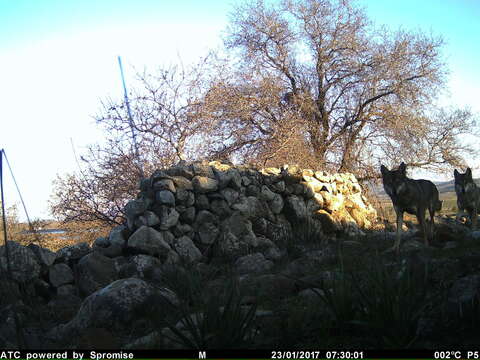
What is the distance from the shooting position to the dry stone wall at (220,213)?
24.2 ft

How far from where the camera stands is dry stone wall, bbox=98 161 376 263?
7379 mm

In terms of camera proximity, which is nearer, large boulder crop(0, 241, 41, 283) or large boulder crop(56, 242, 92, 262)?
large boulder crop(0, 241, 41, 283)

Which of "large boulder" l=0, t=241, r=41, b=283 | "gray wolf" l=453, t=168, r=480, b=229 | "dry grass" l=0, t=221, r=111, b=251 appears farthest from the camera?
"dry grass" l=0, t=221, r=111, b=251

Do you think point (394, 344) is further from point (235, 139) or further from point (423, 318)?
point (235, 139)

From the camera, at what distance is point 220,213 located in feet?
27.7

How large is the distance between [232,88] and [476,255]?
1129cm

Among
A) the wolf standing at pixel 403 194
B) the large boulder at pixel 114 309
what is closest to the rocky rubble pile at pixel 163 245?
the large boulder at pixel 114 309

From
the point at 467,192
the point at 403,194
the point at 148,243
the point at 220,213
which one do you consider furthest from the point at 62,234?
the point at 467,192

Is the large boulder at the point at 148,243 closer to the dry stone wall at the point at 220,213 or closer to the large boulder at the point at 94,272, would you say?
the dry stone wall at the point at 220,213

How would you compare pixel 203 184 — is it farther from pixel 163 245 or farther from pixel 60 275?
pixel 60 275

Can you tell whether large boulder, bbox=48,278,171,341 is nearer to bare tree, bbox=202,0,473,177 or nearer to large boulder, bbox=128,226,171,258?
large boulder, bbox=128,226,171,258

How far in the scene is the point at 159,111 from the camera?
11531 mm

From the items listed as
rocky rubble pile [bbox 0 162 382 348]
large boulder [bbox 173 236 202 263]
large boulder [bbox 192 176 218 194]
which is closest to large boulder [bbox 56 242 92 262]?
rocky rubble pile [bbox 0 162 382 348]

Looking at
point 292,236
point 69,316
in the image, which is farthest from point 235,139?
point 69,316
